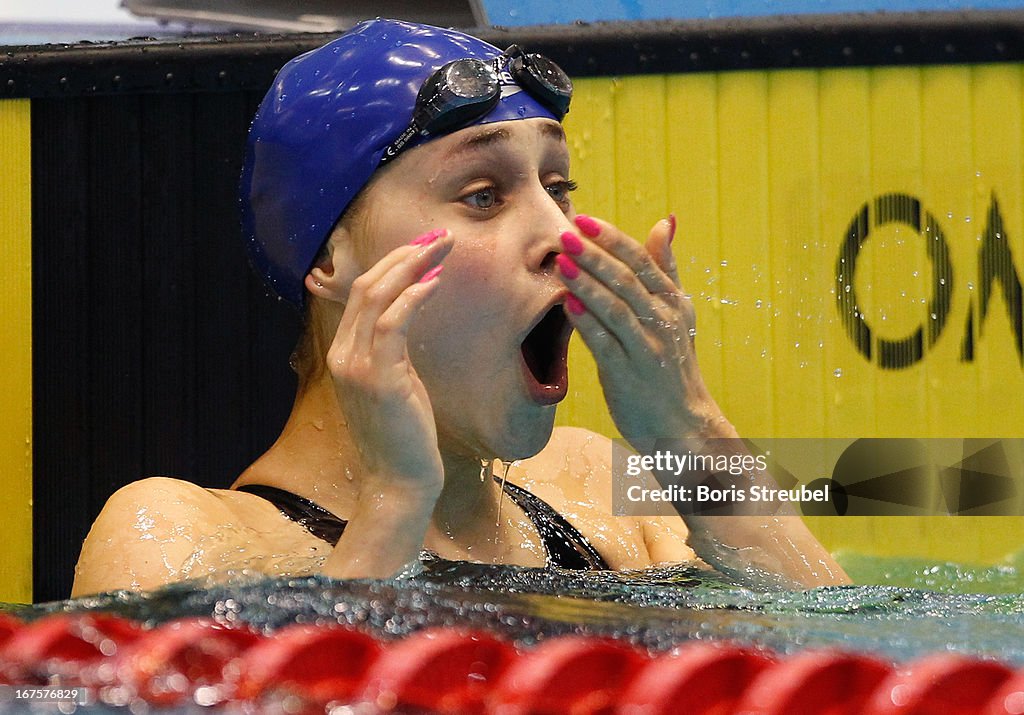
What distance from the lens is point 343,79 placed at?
1.88 meters

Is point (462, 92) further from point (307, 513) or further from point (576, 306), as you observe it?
point (307, 513)

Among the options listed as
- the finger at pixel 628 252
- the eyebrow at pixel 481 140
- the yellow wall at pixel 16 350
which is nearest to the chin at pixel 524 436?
the finger at pixel 628 252

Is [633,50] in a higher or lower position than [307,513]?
higher

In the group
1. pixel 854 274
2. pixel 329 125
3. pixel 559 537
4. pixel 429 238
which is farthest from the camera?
pixel 854 274

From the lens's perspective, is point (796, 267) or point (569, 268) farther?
point (796, 267)

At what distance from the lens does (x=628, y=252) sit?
1.73 m

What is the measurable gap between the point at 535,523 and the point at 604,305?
1.40 ft

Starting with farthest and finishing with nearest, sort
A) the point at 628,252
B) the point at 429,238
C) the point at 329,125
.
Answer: the point at 329,125, the point at 628,252, the point at 429,238

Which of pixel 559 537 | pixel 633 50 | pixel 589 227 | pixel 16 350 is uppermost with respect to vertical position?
pixel 633 50

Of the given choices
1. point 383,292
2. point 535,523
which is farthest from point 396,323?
point 535,523

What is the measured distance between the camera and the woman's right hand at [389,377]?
1555 millimetres

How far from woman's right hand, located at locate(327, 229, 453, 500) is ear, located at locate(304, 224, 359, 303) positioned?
25 cm

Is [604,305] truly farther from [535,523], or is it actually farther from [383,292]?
[535,523]

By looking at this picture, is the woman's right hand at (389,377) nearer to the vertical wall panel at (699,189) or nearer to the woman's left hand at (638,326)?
the woman's left hand at (638,326)
